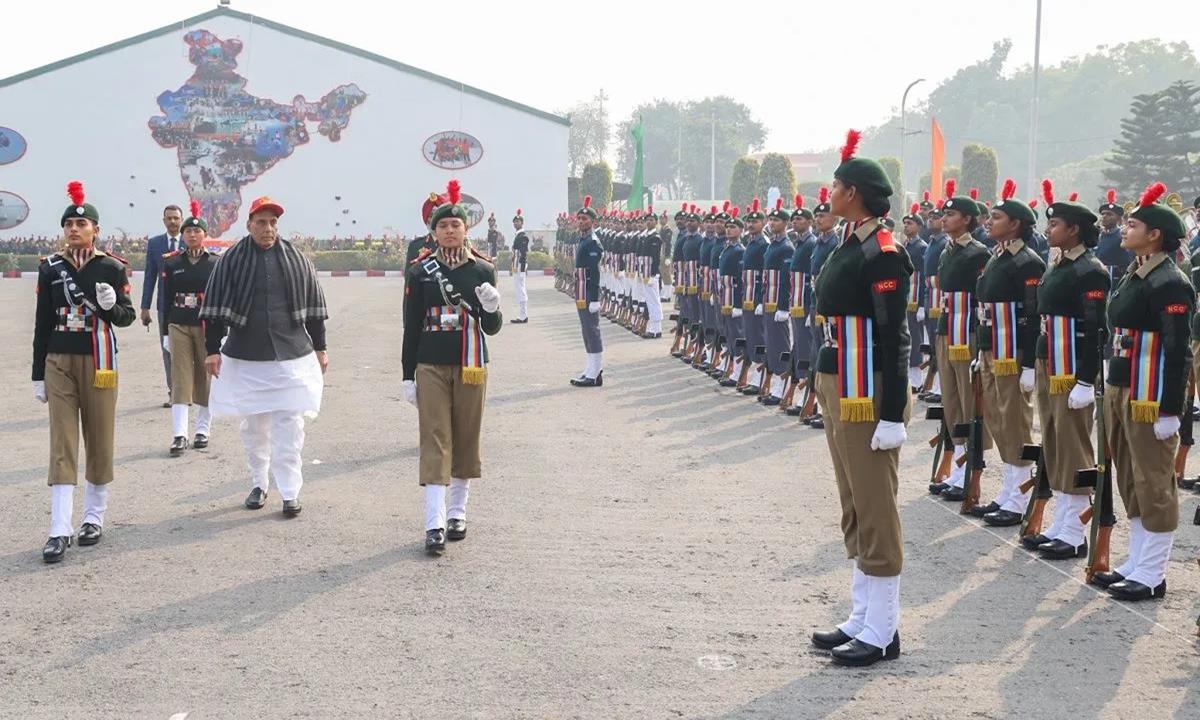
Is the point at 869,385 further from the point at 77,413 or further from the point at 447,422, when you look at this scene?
the point at 77,413

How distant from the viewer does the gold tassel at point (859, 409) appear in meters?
5.52

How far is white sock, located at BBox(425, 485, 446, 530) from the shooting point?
297 inches

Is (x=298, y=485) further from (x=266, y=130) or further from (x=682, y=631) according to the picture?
(x=266, y=130)

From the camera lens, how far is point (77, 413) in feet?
25.1

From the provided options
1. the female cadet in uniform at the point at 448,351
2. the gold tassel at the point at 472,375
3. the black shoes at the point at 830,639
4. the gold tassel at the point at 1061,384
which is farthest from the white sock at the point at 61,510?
the gold tassel at the point at 1061,384

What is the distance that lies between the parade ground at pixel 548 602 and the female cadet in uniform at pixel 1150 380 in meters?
0.30

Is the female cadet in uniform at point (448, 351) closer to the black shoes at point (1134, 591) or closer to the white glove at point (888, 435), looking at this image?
the white glove at point (888, 435)

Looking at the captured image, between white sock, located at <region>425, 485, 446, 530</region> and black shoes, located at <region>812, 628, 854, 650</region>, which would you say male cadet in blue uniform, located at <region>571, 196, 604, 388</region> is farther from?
black shoes, located at <region>812, 628, 854, 650</region>

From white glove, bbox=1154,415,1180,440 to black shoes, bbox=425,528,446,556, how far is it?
156 inches

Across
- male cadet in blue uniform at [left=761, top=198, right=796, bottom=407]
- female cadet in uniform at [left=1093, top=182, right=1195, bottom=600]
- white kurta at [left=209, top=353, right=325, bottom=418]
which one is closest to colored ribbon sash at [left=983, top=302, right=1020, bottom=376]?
female cadet in uniform at [left=1093, top=182, right=1195, bottom=600]

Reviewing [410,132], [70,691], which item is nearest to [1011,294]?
[70,691]

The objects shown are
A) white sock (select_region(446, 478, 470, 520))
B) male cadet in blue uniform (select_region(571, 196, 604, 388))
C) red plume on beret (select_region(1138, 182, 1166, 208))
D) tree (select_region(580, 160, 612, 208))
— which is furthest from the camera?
tree (select_region(580, 160, 612, 208))

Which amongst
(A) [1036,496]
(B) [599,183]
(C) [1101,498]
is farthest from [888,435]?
(B) [599,183]

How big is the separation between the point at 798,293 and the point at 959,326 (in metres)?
4.68
